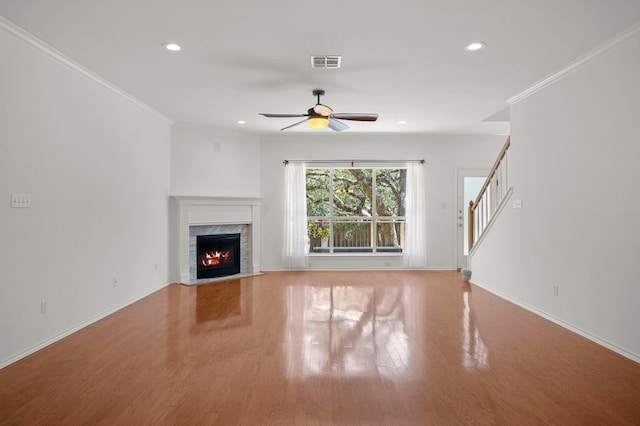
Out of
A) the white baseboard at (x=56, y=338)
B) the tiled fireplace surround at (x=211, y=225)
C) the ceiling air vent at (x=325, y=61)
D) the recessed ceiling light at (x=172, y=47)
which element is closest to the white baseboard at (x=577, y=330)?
the ceiling air vent at (x=325, y=61)

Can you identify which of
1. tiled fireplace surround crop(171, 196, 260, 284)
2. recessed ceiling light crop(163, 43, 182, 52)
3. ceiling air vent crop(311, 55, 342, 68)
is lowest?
tiled fireplace surround crop(171, 196, 260, 284)

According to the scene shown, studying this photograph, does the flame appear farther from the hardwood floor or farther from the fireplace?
the hardwood floor

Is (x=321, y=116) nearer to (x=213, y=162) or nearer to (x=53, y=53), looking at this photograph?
(x=53, y=53)

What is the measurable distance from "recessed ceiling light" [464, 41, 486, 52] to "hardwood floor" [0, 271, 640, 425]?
9.02ft

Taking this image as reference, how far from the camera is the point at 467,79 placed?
443 centimetres

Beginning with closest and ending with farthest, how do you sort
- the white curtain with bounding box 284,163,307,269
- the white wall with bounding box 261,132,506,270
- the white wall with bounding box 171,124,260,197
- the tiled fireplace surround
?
the tiled fireplace surround → the white wall with bounding box 171,124,260,197 → the white curtain with bounding box 284,163,307,269 → the white wall with bounding box 261,132,506,270

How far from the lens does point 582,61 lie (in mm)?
3822

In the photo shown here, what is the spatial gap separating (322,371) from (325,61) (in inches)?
113

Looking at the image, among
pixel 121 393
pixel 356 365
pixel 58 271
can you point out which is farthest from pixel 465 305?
pixel 58 271

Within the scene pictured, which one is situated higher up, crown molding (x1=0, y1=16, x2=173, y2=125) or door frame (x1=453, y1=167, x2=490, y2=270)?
crown molding (x1=0, y1=16, x2=173, y2=125)

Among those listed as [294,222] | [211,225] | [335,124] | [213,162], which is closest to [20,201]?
[335,124]

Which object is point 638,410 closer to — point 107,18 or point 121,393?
point 121,393

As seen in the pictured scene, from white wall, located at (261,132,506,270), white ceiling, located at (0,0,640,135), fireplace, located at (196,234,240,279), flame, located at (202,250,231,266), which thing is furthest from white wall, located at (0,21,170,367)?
white wall, located at (261,132,506,270)

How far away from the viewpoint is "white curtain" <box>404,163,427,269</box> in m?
7.68
